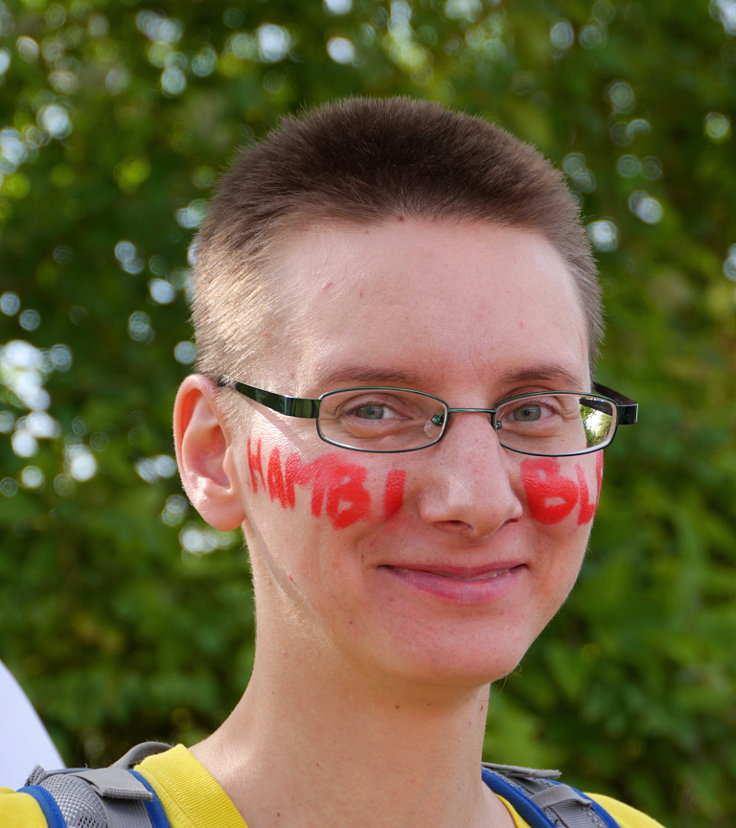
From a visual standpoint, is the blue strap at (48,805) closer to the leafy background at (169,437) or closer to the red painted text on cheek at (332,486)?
the red painted text on cheek at (332,486)

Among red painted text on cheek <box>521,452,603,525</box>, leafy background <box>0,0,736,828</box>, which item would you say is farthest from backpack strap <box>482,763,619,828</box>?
leafy background <box>0,0,736,828</box>

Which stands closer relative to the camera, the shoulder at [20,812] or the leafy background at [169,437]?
the shoulder at [20,812]

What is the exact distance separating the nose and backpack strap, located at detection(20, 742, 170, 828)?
549mm

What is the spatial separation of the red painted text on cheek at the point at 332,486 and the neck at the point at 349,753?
232 millimetres

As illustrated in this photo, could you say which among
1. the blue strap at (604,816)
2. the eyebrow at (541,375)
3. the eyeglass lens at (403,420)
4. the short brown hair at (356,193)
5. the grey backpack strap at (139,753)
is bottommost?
the blue strap at (604,816)

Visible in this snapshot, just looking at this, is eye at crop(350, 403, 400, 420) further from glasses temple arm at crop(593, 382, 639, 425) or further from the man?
glasses temple arm at crop(593, 382, 639, 425)

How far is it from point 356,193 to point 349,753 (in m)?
0.83

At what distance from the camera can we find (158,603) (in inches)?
137

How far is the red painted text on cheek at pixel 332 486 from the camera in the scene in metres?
1.51

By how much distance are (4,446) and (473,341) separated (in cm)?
238

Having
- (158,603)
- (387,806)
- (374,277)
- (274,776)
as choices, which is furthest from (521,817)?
(158,603)

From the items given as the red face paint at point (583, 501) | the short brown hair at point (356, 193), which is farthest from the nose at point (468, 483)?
the short brown hair at point (356, 193)

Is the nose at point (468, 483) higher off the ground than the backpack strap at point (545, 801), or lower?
higher

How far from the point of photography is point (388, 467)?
1.52 metres
